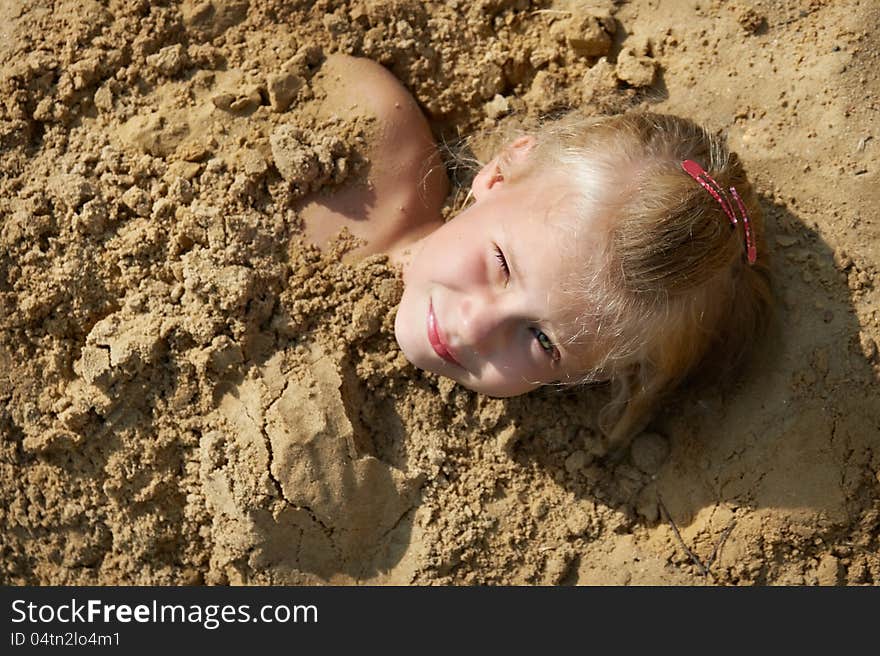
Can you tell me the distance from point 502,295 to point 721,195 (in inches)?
24.0

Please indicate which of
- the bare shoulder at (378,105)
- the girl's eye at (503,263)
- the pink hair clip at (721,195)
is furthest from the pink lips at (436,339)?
the pink hair clip at (721,195)

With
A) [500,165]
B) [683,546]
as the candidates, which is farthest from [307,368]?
[683,546]

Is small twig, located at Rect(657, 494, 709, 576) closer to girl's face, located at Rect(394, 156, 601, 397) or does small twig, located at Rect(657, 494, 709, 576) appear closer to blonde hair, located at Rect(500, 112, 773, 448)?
blonde hair, located at Rect(500, 112, 773, 448)

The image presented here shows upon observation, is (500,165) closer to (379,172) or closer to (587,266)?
(379,172)

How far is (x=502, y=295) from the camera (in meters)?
2.42

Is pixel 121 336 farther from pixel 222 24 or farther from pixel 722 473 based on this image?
pixel 722 473

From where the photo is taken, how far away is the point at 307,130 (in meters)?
2.77

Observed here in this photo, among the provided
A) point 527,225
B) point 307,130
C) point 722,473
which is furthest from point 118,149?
point 722,473

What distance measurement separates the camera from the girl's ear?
2688 mm

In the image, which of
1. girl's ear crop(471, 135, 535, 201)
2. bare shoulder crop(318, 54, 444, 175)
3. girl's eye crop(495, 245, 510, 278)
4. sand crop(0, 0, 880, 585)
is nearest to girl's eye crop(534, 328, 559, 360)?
girl's eye crop(495, 245, 510, 278)

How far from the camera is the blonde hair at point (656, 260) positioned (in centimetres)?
236

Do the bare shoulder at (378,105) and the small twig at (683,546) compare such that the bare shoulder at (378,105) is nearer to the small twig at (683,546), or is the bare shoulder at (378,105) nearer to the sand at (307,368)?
the sand at (307,368)

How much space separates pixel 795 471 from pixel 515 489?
30.7 inches

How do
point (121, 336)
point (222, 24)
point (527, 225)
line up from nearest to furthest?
point (527, 225) < point (121, 336) < point (222, 24)
